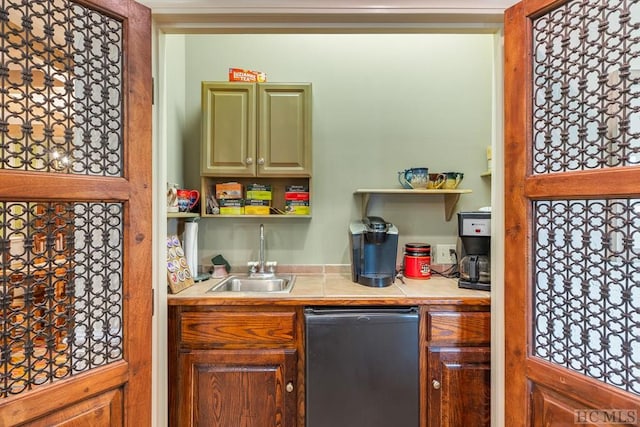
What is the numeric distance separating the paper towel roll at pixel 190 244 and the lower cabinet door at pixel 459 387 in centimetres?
140

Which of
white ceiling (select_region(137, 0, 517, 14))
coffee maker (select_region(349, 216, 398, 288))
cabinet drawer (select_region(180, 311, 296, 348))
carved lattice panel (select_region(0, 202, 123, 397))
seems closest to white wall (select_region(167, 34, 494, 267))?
coffee maker (select_region(349, 216, 398, 288))

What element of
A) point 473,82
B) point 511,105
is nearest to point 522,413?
point 511,105

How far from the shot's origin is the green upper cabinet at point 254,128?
176 cm

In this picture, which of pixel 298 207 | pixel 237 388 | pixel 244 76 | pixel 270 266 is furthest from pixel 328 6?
pixel 237 388

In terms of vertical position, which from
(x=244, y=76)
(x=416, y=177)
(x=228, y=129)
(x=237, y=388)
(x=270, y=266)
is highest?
(x=244, y=76)

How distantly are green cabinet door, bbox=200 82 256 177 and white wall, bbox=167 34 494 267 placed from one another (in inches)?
12.0

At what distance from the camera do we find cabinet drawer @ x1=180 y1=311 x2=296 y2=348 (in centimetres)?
138

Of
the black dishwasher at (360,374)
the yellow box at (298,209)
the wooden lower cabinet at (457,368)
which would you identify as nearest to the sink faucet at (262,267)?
the yellow box at (298,209)

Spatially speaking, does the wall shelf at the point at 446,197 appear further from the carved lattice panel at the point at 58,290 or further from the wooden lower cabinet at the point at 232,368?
the carved lattice panel at the point at 58,290

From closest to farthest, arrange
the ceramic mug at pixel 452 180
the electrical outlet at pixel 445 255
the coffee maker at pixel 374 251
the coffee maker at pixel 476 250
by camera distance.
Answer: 1. the coffee maker at pixel 476 250
2. the coffee maker at pixel 374 251
3. the ceramic mug at pixel 452 180
4. the electrical outlet at pixel 445 255

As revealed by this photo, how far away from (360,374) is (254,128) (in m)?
1.43

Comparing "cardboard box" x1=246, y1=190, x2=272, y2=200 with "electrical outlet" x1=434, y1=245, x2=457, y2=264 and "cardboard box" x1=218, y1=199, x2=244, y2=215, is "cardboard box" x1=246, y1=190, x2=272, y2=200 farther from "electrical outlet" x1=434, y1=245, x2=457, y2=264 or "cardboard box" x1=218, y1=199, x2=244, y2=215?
"electrical outlet" x1=434, y1=245, x2=457, y2=264

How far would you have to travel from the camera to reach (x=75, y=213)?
0.94m

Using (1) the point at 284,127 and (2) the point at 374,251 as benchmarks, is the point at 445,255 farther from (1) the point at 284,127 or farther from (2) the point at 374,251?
(1) the point at 284,127
